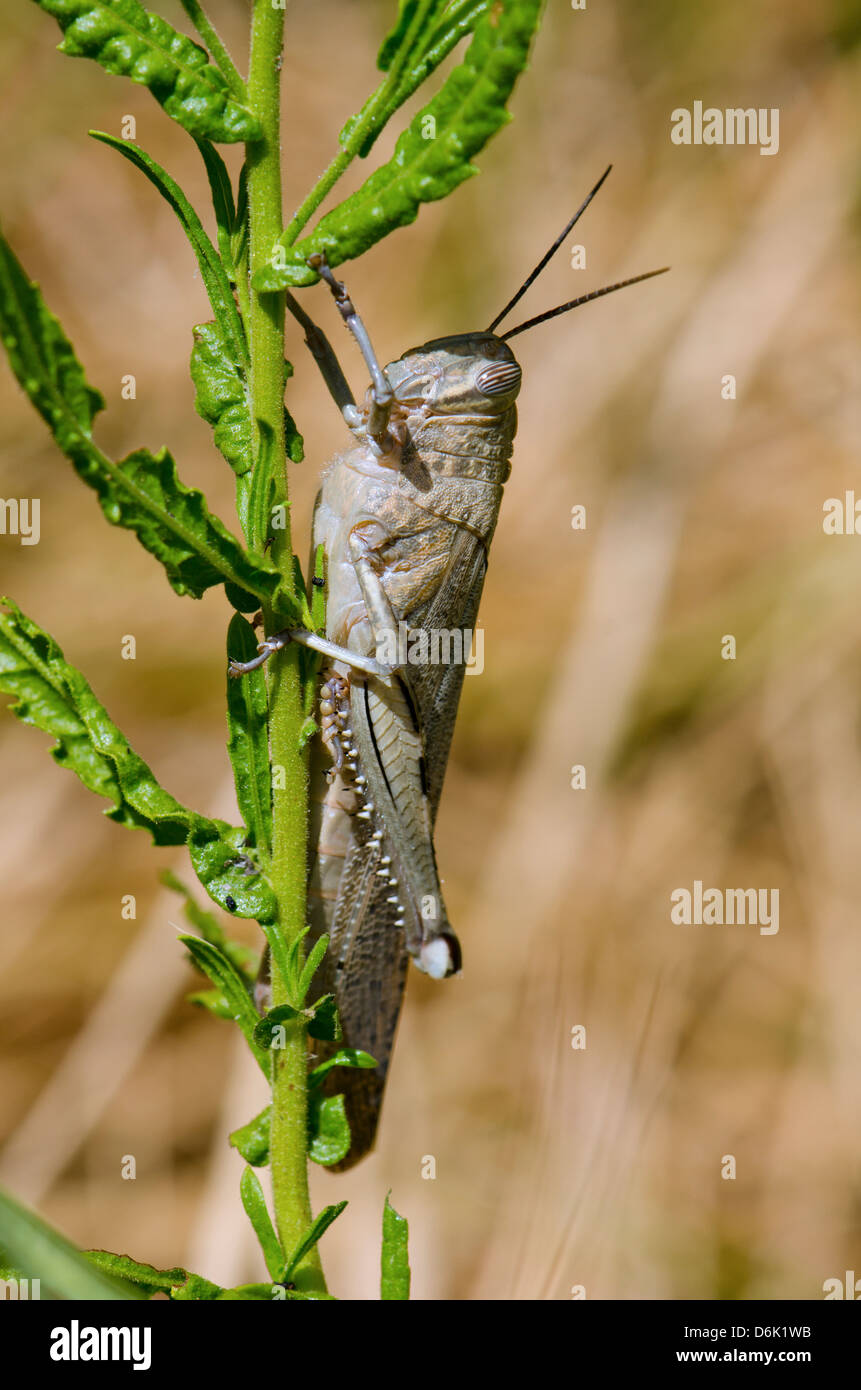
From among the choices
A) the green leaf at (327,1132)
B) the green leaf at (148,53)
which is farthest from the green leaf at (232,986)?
the green leaf at (148,53)

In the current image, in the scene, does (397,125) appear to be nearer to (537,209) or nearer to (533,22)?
(537,209)

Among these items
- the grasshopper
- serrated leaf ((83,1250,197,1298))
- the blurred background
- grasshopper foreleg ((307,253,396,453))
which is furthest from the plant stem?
the blurred background

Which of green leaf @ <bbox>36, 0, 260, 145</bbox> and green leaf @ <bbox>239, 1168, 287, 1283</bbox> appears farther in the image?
green leaf @ <bbox>239, 1168, 287, 1283</bbox>

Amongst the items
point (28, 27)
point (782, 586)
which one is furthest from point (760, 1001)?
point (28, 27)

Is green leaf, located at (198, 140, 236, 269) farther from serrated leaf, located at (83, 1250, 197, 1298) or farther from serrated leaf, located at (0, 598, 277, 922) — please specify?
serrated leaf, located at (83, 1250, 197, 1298)

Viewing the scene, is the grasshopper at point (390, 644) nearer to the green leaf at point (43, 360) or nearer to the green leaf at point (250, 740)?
the green leaf at point (250, 740)
